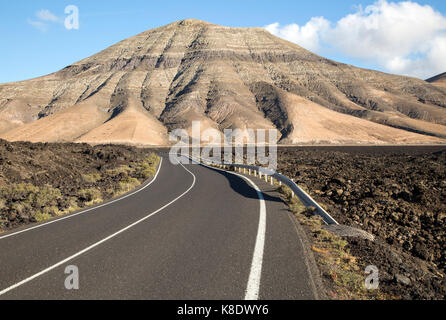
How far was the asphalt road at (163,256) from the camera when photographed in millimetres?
4828

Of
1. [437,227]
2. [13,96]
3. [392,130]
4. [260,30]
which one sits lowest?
[437,227]

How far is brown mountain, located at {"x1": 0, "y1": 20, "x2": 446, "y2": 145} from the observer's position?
112500mm

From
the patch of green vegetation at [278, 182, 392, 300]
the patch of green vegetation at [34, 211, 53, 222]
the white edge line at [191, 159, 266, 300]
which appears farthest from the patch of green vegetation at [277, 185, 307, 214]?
Result: the patch of green vegetation at [34, 211, 53, 222]

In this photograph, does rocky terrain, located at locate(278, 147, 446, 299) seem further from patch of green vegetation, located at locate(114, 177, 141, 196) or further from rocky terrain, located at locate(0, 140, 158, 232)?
rocky terrain, located at locate(0, 140, 158, 232)

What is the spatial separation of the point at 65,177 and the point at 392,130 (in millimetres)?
110745

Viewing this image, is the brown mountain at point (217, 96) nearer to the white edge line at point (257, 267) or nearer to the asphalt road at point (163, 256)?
the asphalt road at point (163, 256)

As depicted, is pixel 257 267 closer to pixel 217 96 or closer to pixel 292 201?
pixel 292 201

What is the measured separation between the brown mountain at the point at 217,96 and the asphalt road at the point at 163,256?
9575 centimetres

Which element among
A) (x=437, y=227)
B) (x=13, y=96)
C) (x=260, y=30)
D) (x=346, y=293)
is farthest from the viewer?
(x=260, y=30)

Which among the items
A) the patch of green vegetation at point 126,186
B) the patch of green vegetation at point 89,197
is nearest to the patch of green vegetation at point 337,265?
the patch of green vegetation at point 89,197

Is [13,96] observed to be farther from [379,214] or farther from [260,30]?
[379,214]

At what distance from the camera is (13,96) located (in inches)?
5787
